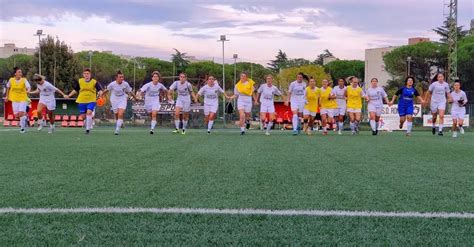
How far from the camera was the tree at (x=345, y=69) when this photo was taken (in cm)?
9743

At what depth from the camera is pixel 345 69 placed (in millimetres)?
98938

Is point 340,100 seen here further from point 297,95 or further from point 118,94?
point 118,94

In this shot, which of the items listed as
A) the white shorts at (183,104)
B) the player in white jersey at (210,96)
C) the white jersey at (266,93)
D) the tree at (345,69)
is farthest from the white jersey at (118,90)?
the tree at (345,69)

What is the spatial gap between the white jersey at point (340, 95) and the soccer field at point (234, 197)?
10.5 metres

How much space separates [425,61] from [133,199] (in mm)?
71941

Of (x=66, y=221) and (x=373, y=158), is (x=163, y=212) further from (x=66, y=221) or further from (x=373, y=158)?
(x=373, y=158)

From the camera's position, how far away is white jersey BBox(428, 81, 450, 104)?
1902 centimetres

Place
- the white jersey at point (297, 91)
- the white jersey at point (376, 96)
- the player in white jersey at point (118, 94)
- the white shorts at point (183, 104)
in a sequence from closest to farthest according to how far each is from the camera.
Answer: the player in white jersey at point (118, 94) → the white jersey at point (297, 91) → the white shorts at point (183, 104) → the white jersey at point (376, 96)

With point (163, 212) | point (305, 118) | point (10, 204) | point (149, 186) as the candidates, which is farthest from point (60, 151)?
point (305, 118)

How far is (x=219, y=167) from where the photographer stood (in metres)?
8.20

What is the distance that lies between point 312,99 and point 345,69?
81093 millimetres

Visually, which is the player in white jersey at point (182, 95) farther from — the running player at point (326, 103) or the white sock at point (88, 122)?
the running player at point (326, 103)

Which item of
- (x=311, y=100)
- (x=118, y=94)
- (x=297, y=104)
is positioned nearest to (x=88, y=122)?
(x=118, y=94)

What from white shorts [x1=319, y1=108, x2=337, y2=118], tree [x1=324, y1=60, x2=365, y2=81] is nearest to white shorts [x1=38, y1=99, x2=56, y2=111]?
white shorts [x1=319, y1=108, x2=337, y2=118]
